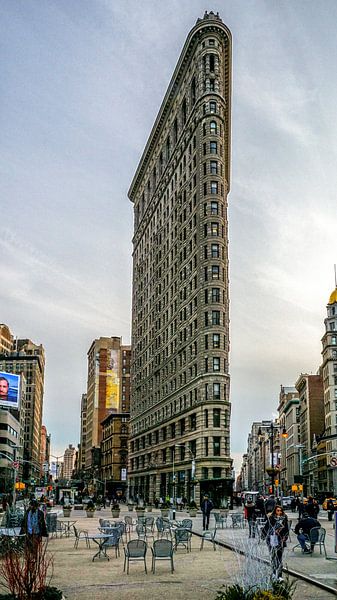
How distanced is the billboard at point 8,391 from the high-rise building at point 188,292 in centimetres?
2143

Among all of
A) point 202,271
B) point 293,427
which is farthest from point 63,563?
point 293,427

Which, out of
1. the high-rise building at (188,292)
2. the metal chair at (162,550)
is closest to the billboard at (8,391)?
the high-rise building at (188,292)

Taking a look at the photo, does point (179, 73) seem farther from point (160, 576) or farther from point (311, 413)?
point (160, 576)

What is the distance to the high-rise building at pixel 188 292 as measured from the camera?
8000cm

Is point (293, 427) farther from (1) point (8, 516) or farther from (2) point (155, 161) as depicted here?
(1) point (8, 516)

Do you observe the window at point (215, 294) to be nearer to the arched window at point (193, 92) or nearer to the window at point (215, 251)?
the window at point (215, 251)

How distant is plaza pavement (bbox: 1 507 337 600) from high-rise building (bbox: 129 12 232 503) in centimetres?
5362

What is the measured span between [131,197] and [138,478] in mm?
59105

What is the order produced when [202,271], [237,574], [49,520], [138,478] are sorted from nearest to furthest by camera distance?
[237,574], [49,520], [202,271], [138,478]

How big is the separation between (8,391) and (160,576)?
8218 centimetres

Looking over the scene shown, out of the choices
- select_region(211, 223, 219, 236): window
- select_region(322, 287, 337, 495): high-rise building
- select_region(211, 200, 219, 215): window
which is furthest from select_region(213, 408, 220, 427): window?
select_region(322, 287, 337, 495): high-rise building

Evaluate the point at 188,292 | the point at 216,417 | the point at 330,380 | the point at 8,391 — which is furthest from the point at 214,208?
the point at 330,380

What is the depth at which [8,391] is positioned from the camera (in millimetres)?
97250

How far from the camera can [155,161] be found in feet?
402
